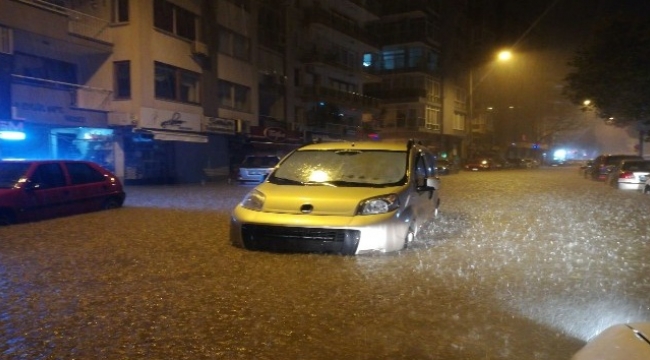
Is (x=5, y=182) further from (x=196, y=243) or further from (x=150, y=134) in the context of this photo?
(x=150, y=134)

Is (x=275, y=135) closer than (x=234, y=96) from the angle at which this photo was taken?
No

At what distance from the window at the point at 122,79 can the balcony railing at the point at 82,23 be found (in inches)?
43.7

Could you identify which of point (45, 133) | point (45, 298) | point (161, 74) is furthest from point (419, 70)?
point (45, 298)

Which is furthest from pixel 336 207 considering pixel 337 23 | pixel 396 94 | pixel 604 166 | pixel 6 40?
pixel 396 94

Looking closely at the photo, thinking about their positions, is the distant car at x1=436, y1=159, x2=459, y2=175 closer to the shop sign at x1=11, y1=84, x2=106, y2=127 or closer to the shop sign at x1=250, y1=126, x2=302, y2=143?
the shop sign at x1=250, y1=126, x2=302, y2=143

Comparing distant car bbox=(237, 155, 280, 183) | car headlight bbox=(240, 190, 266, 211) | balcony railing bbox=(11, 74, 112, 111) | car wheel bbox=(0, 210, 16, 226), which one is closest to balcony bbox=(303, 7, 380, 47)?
distant car bbox=(237, 155, 280, 183)

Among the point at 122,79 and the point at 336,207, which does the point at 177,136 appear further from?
the point at 336,207

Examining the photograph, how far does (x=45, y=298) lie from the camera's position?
5168 mm

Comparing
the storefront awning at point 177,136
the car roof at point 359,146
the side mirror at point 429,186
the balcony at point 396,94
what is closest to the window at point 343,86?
the balcony at point 396,94

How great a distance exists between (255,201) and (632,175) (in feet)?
62.4

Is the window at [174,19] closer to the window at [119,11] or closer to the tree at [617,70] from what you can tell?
the window at [119,11]

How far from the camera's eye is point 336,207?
6.55 metres

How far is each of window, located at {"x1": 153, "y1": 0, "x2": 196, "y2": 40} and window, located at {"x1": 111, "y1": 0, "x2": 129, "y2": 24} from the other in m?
1.27

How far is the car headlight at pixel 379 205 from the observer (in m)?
6.59
